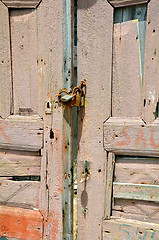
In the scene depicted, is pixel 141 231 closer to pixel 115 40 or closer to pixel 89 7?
pixel 115 40

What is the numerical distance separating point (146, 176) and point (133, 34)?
2.83 ft

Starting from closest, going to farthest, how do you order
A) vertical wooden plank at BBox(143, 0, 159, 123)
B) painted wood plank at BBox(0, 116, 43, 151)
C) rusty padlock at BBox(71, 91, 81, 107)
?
vertical wooden plank at BBox(143, 0, 159, 123)
rusty padlock at BBox(71, 91, 81, 107)
painted wood plank at BBox(0, 116, 43, 151)

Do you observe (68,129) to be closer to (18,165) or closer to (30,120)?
(30,120)

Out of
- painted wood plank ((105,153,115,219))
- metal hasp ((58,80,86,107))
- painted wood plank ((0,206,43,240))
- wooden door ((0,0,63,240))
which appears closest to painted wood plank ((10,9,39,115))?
wooden door ((0,0,63,240))

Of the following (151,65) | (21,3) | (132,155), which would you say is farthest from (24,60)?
(132,155)

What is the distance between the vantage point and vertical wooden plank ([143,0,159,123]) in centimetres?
96

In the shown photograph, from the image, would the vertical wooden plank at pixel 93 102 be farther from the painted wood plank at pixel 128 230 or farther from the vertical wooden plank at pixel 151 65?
the vertical wooden plank at pixel 151 65

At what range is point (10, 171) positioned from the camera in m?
1.27

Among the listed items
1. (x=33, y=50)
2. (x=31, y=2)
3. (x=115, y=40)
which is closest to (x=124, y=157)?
(x=115, y=40)

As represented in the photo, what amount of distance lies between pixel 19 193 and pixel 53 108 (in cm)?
68

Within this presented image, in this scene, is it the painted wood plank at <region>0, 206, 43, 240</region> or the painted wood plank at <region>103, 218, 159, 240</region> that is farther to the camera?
the painted wood plank at <region>0, 206, 43, 240</region>

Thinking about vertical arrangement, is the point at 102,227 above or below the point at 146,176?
below

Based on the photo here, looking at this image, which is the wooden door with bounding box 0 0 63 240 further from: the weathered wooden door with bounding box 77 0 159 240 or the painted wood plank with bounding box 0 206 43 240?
the weathered wooden door with bounding box 77 0 159 240

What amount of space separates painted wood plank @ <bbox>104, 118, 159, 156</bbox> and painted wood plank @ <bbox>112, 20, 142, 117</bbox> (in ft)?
0.22
